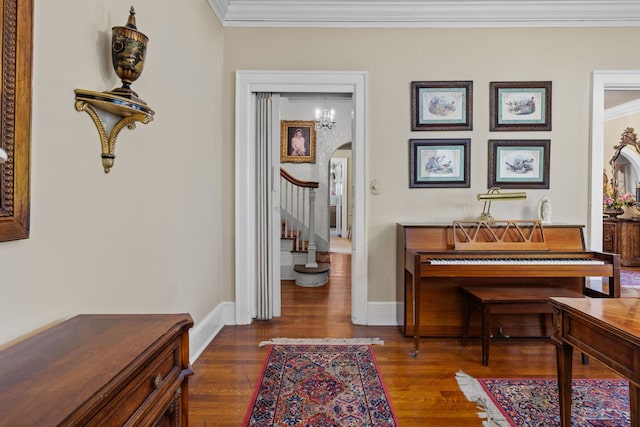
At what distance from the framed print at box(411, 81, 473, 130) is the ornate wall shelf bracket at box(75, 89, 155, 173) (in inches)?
94.6

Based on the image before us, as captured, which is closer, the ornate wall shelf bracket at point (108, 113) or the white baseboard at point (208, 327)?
the ornate wall shelf bracket at point (108, 113)

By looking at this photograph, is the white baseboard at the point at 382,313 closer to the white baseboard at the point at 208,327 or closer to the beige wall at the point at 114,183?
the white baseboard at the point at 208,327

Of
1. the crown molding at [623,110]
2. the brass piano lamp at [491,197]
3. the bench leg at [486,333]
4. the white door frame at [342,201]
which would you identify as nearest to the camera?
the bench leg at [486,333]

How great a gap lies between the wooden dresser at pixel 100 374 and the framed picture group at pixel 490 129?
102 inches

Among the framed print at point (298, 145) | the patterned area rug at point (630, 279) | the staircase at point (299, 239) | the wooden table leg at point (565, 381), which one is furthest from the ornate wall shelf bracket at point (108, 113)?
the patterned area rug at point (630, 279)

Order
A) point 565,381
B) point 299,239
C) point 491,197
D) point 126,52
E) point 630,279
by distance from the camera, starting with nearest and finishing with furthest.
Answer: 1. point 126,52
2. point 565,381
3. point 491,197
4. point 630,279
5. point 299,239

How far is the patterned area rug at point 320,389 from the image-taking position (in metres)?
1.81

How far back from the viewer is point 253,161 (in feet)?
10.6

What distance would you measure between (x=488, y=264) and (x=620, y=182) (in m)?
5.74

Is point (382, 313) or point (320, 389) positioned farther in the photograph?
point (382, 313)

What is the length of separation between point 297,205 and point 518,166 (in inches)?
131

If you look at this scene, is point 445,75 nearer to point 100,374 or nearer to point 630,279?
point 100,374

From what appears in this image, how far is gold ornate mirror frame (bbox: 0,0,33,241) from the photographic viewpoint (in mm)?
967

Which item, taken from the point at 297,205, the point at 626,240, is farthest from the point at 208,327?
the point at 626,240
